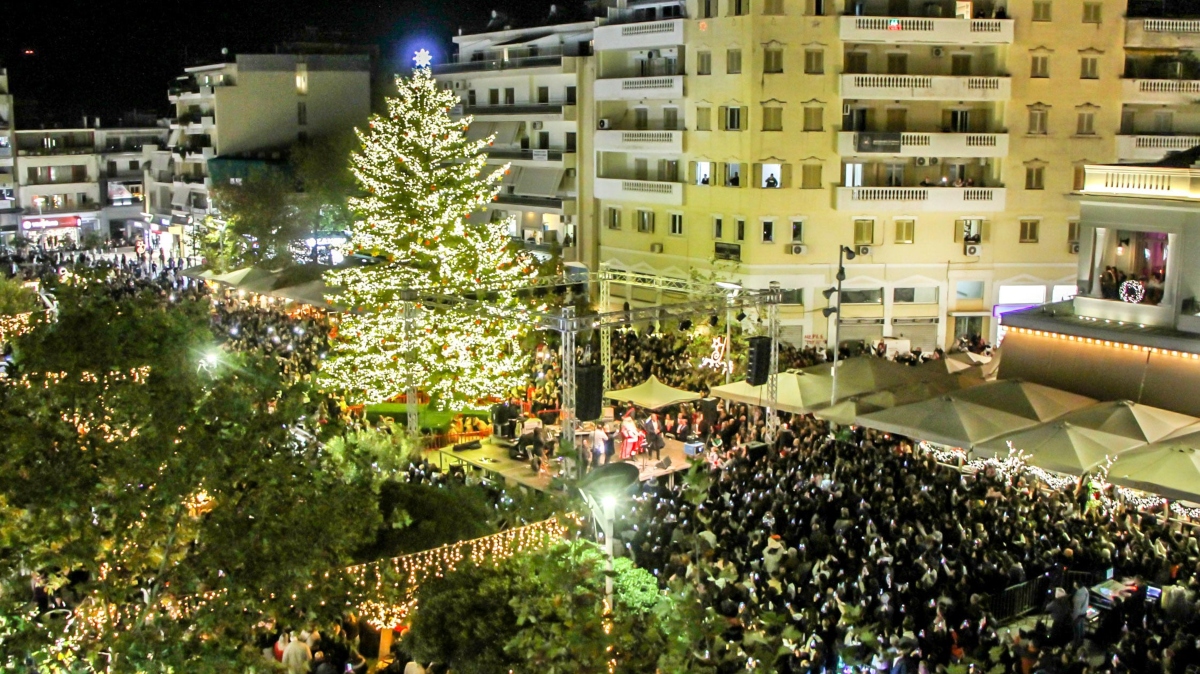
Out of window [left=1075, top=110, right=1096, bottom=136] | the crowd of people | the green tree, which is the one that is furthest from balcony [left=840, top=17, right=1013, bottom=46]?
the green tree

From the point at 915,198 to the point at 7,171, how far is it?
53.5 meters

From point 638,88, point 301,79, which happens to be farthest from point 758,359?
point 301,79

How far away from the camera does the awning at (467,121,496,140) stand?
47.2m

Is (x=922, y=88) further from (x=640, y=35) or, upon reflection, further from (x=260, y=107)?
(x=260, y=107)

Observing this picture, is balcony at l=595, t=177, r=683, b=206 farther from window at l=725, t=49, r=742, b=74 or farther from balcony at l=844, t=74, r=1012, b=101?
balcony at l=844, t=74, r=1012, b=101

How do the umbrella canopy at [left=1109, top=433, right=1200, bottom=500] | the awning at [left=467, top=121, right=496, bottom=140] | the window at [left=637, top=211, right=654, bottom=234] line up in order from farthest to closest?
1. the awning at [left=467, top=121, right=496, bottom=140]
2. the window at [left=637, top=211, right=654, bottom=234]
3. the umbrella canopy at [left=1109, top=433, right=1200, bottom=500]

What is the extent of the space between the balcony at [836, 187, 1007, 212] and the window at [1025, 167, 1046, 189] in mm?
1034

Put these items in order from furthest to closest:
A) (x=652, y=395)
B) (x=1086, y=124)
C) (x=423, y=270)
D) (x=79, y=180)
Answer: (x=79, y=180), (x=1086, y=124), (x=423, y=270), (x=652, y=395)

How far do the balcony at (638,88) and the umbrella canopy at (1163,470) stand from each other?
21299mm

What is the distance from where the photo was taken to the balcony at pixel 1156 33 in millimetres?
36062

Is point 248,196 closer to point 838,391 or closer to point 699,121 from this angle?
point 699,121

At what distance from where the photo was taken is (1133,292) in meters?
23.7

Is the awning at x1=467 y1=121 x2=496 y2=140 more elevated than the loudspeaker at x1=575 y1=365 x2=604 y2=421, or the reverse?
the awning at x1=467 y1=121 x2=496 y2=140

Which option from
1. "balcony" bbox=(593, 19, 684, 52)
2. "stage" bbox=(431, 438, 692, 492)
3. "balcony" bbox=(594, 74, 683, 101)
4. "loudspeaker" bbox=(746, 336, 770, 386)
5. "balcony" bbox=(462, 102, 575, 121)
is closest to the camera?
"stage" bbox=(431, 438, 692, 492)
